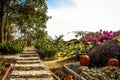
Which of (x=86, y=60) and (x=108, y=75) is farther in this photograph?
(x=86, y=60)

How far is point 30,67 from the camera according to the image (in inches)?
663

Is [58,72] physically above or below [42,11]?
below

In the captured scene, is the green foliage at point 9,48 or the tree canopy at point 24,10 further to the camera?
the tree canopy at point 24,10

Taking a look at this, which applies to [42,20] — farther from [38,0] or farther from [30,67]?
[30,67]

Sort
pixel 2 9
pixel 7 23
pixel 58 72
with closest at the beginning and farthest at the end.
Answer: pixel 58 72, pixel 2 9, pixel 7 23

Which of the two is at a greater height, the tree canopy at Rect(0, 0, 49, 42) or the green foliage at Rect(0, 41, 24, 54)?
the tree canopy at Rect(0, 0, 49, 42)

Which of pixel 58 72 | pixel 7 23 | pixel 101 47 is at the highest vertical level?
pixel 7 23

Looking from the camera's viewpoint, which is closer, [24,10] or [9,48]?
[9,48]

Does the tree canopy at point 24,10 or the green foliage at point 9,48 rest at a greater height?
the tree canopy at point 24,10

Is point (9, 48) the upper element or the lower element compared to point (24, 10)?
lower

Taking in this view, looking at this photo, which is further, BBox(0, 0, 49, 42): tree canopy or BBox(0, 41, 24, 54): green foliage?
BBox(0, 0, 49, 42): tree canopy

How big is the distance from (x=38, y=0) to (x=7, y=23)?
4.50 m

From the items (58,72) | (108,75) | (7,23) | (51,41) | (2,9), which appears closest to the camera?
(108,75)

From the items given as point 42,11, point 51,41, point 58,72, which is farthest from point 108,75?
point 42,11
